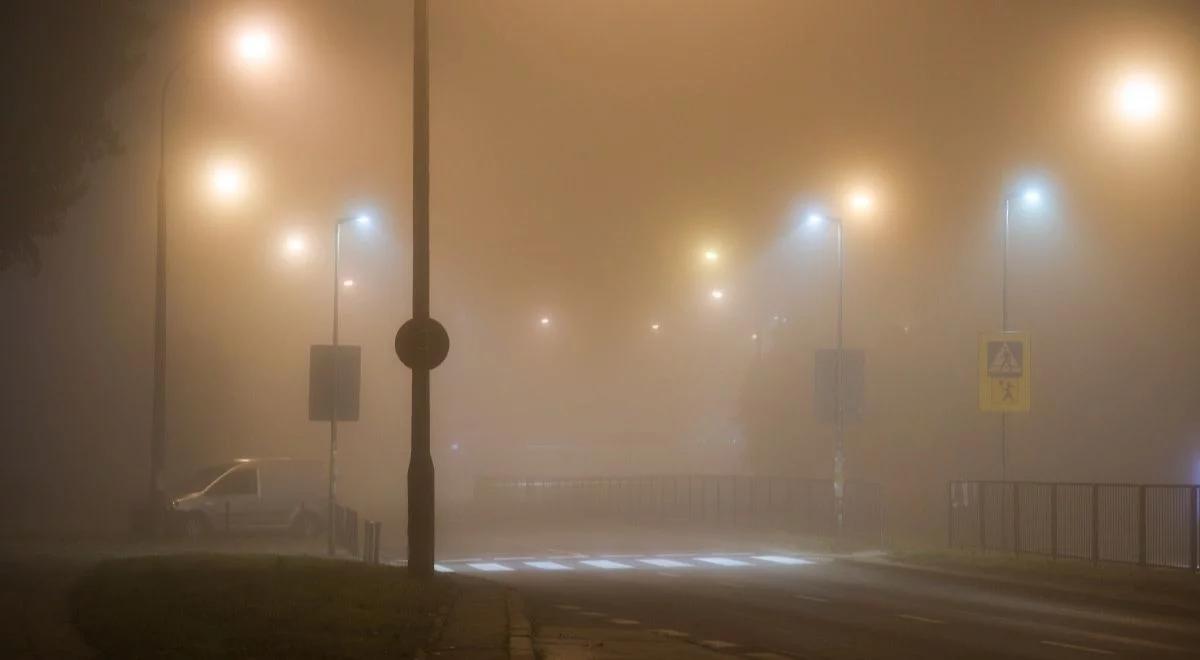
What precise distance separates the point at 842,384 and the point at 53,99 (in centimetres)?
2078

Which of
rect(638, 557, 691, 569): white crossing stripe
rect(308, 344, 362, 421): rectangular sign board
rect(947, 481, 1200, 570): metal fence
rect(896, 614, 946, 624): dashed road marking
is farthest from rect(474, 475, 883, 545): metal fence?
rect(896, 614, 946, 624): dashed road marking

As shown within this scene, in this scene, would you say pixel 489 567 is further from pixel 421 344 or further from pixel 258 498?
pixel 421 344

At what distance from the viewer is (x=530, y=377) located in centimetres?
13188

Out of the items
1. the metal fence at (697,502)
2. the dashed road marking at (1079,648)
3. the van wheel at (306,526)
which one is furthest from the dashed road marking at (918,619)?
the van wheel at (306,526)

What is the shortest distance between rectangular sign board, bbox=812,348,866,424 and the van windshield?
1520cm

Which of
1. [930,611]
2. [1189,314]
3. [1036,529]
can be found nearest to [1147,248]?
[1189,314]

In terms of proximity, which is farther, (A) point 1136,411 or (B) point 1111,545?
(A) point 1136,411

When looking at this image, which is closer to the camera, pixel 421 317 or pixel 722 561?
pixel 421 317

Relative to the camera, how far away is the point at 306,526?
137ft

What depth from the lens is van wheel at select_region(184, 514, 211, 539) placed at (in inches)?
1538

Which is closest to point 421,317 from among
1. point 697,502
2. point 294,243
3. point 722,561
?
point 722,561

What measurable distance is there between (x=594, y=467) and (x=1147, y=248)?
49.4 metres

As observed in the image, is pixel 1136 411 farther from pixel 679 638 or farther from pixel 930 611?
pixel 679 638

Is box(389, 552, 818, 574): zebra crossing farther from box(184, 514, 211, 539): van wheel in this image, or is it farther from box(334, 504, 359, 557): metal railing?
box(184, 514, 211, 539): van wheel
